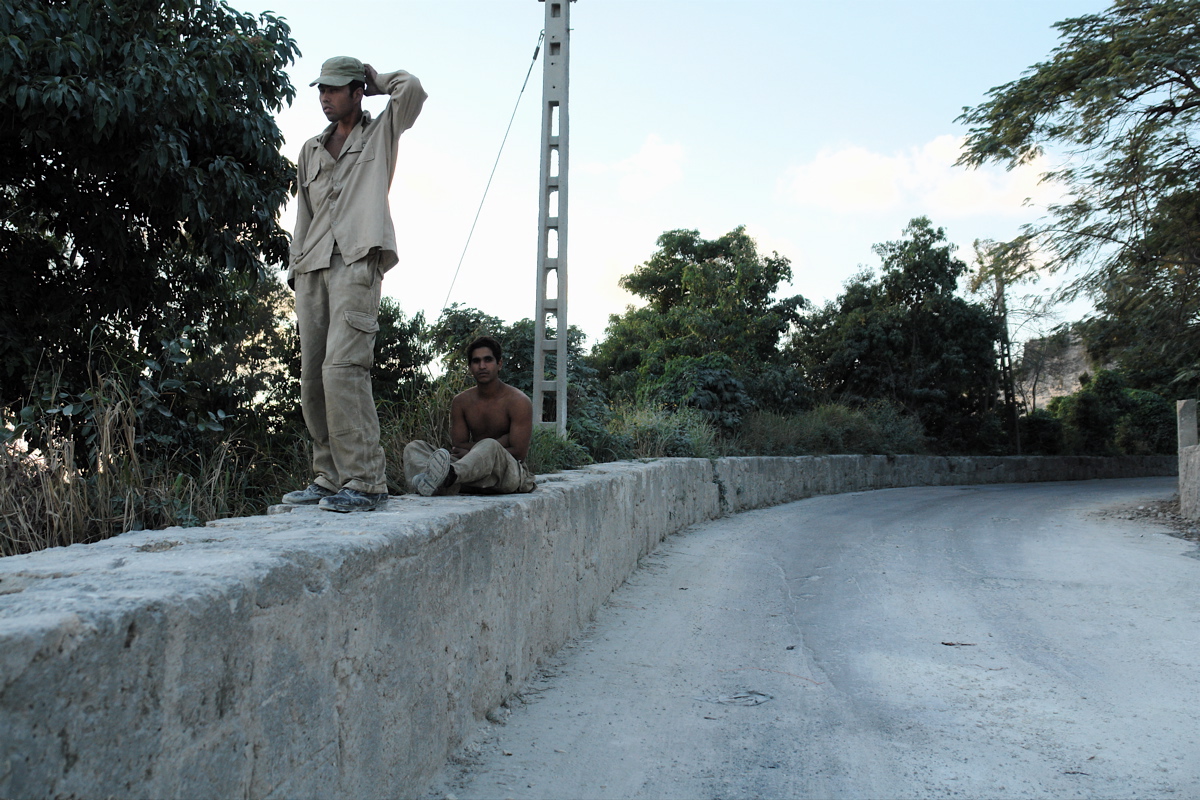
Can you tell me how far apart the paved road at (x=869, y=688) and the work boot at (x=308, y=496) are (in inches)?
48.7

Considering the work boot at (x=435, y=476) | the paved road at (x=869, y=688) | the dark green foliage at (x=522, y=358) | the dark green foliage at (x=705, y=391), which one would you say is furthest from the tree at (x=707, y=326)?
the work boot at (x=435, y=476)

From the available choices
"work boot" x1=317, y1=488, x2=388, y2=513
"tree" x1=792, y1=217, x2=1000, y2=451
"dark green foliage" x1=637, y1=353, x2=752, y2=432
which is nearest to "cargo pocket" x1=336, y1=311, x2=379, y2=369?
"work boot" x1=317, y1=488, x2=388, y2=513

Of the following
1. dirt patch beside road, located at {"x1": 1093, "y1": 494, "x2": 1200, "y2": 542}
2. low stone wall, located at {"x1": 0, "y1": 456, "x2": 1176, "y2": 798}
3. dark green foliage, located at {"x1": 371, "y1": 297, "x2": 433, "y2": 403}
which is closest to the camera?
low stone wall, located at {"x1": 0, "y1": 456, "x2": 1176, "y2": 798}

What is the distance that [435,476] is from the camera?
422 cm

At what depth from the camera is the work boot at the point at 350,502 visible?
338cm

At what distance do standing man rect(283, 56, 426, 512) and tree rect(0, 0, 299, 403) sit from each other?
8.84ft

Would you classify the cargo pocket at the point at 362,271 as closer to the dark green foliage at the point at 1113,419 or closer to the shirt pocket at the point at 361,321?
the shirt pocket at the point at 361,321

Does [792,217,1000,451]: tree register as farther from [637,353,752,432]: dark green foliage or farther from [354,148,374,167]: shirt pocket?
[354,148,374,167]: shirt pocket

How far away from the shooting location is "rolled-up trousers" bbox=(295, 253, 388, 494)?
3564 mm

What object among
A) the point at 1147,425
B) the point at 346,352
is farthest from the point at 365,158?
the point at 1147,425

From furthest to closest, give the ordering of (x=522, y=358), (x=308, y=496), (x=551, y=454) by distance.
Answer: (x=522, y=358)
(x=551, y=454)
(x=308, y=496)

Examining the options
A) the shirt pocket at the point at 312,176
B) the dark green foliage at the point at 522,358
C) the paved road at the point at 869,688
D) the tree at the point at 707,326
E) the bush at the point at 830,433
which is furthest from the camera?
the tree at the point at 707,326

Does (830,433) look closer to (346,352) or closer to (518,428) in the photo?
(518,428)

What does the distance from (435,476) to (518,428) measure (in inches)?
37.7
